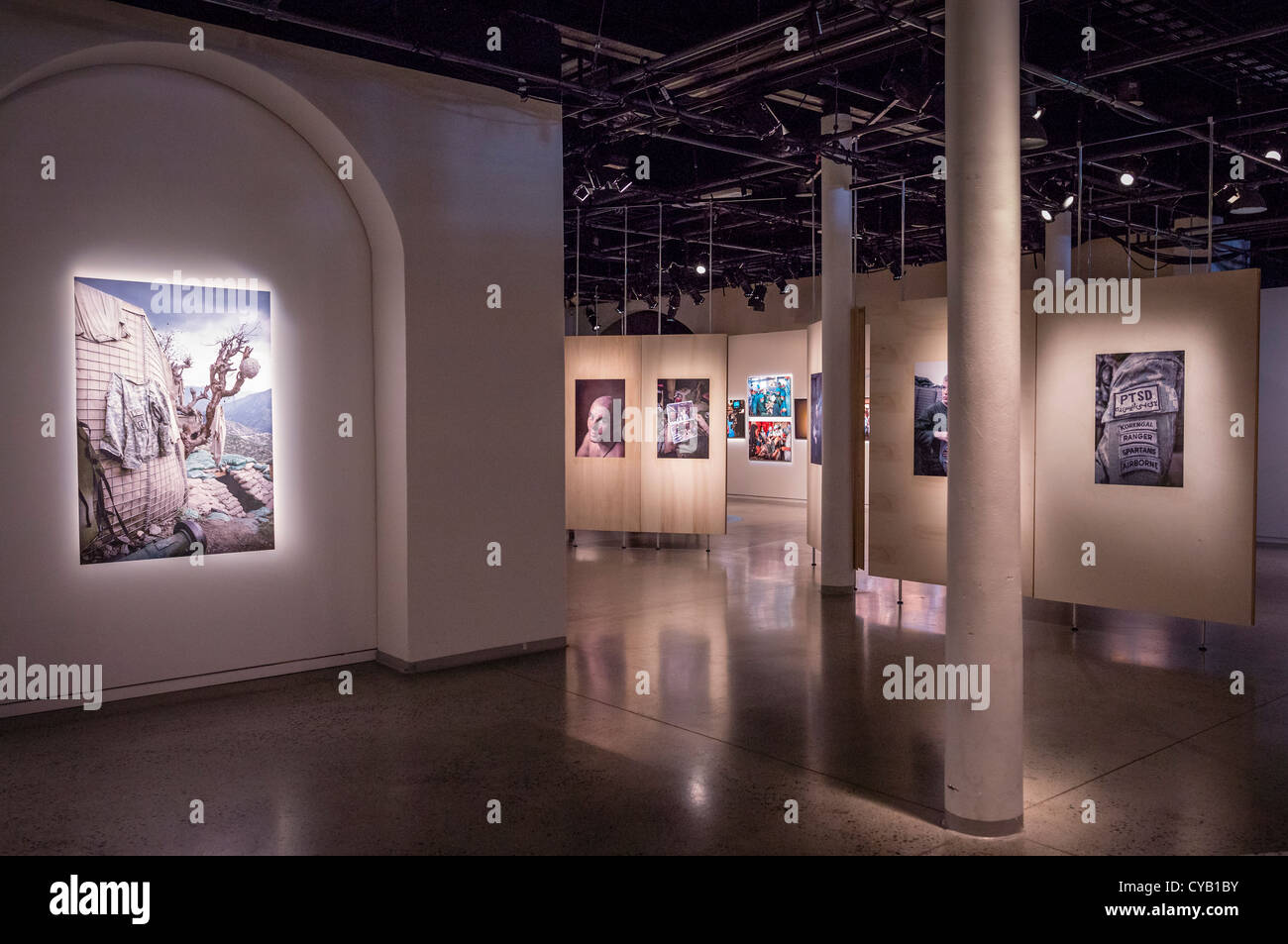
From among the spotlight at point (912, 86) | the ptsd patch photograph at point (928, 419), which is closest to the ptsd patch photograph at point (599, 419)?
the ptsd patch photograph at point (928, 419)

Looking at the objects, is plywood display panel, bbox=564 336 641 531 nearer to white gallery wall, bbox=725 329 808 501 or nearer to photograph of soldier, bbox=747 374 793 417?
white gallery wall, bbox=725 329 808 501

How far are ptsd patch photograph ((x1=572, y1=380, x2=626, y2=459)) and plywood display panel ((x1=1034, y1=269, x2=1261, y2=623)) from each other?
7479mm

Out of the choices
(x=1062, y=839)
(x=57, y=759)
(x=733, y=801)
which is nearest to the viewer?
(x=1062, y=839)

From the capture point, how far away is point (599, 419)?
624 inches

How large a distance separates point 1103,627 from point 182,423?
8920 mm

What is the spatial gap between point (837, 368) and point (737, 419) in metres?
11.7

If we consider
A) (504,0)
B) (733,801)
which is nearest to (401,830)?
(733,801)

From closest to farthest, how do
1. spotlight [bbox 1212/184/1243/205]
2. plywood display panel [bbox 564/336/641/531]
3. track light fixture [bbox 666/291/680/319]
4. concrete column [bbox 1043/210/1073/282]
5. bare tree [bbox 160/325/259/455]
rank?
bare tree [bbox 160/325/259/455]
spotlight [bbox 1212/184/1243/205]
concrete column [bbox 1043/210/1073/282]
plywood display panel [bbox 564/336/641/531]
track light fixture [bbox 666/291/680/319]

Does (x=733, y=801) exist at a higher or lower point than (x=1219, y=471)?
lower

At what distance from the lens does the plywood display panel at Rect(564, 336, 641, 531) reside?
15750 millimetres

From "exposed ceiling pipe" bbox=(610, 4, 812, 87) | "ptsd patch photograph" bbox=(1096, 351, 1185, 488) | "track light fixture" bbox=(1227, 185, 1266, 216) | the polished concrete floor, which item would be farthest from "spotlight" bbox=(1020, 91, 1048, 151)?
the polished concrete floor

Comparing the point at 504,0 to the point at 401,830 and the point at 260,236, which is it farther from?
the point at 401,830

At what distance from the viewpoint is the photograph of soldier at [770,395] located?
22172 mm

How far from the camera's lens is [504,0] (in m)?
8.76
